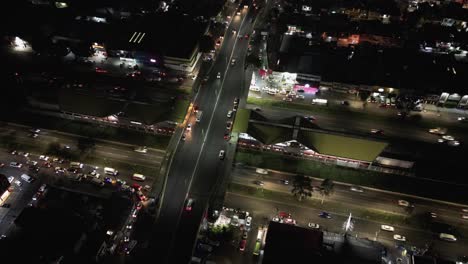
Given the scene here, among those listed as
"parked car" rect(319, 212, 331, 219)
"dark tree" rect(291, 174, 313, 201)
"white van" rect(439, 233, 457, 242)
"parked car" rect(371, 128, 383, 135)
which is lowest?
"parked car" rect(319, 212, 331, 219)

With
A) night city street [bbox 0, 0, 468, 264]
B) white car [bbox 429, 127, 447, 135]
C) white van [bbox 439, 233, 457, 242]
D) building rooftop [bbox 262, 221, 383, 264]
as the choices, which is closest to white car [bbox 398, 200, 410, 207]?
night city street [bbox 0, 0, 468, 264]

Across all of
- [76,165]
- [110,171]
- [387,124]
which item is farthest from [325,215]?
[76,165]

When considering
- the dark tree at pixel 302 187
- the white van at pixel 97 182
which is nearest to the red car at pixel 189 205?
the white van at pixel 97 182

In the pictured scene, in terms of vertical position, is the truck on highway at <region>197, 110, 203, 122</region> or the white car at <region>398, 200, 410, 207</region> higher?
the truck on highway at <region>197, 110, 203, 122</region>

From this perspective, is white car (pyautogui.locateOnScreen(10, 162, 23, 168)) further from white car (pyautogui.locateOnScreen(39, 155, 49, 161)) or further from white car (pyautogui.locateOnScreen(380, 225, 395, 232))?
white car (pyautogui.locateOnScreen(380, 225, 395, 232))

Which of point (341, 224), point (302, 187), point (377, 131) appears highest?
point (377, 131)

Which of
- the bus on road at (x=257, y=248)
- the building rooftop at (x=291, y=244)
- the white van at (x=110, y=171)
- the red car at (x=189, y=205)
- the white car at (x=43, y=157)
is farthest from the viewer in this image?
the white car at (x=43, y=157)

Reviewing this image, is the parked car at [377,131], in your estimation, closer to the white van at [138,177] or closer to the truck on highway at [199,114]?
the truck on highway at [199,114]

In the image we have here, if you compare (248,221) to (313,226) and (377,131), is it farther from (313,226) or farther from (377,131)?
(377,131)
